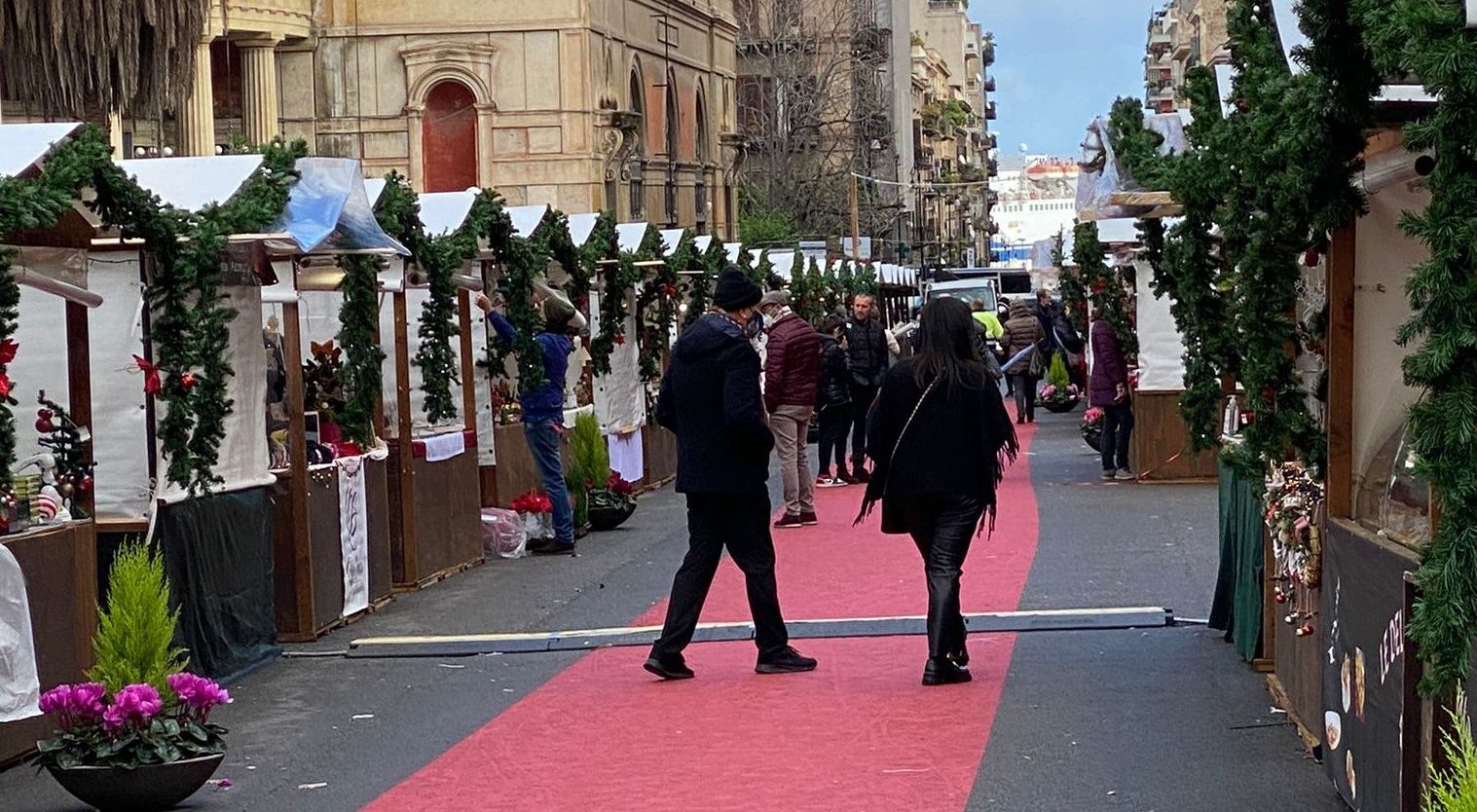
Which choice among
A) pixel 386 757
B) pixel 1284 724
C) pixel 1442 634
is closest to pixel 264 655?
pixel 386 757

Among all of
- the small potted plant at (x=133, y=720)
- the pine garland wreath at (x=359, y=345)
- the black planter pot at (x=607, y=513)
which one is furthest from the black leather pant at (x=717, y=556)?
the black planter pot at (x=607, y=513)

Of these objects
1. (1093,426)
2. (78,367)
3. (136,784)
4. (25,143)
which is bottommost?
(1093,426)

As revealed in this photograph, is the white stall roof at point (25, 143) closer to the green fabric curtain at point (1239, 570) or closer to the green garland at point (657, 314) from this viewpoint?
the green fabric curtain at point (1239, 570)

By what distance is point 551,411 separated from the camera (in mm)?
17656

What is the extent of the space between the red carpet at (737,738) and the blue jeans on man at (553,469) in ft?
13.6

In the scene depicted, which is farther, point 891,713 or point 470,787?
point 891,713

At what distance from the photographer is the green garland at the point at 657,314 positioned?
81.2 ft

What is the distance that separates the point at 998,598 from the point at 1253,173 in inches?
260

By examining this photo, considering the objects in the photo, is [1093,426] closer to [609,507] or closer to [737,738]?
[609,507]

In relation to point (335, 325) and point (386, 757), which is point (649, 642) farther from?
point (335, 325)

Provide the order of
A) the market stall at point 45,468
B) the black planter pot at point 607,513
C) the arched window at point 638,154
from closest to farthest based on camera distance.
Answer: the market stall at point 45,468
the black planter pot at point 607,513
the arched window at point 638,154

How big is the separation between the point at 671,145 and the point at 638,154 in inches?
215

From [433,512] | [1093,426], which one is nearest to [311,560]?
[433,512]

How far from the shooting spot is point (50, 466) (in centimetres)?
1059
